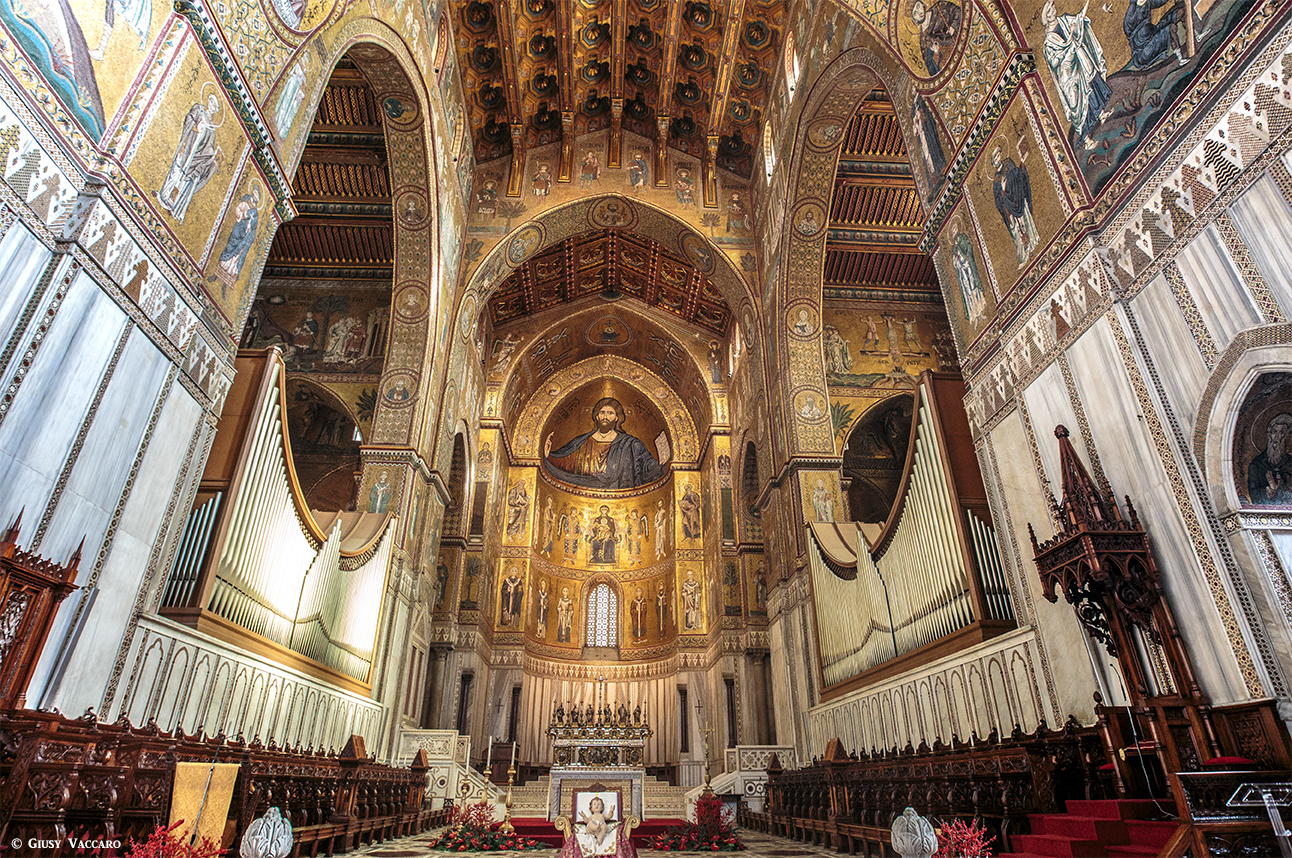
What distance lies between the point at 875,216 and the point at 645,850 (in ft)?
49.6

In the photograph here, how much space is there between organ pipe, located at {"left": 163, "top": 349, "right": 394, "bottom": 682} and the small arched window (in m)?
14.4

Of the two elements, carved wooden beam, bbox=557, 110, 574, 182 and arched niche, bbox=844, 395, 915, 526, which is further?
carved wooden beam, bbox=557, 110, 574, 182

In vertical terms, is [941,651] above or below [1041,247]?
below

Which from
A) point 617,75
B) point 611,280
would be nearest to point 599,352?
point 611,280

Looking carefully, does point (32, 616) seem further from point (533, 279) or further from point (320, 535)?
point (533, 279)

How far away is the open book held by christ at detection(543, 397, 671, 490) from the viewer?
2778cm

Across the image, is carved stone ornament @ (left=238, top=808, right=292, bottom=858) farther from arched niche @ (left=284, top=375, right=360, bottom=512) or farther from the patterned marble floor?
arched niche @ (left=284, top=375, right=360, bottom=512)

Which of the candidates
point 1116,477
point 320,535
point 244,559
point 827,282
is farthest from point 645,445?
point 1116,477

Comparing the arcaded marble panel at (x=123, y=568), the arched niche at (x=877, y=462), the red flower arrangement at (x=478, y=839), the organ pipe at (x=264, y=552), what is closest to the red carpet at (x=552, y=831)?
the red flower arrangement at (x=478, y=839)

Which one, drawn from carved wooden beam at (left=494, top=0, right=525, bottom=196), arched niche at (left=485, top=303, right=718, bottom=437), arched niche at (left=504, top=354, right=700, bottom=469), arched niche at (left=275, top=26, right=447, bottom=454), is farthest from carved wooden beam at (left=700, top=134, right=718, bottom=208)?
arched niche at (left=504, top=354, right=700, bottom=469)

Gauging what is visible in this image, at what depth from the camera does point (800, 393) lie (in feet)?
49.2

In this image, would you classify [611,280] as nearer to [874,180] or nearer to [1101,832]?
[874,180]

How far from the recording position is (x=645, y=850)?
29.3 ft

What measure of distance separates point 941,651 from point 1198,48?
6608 millimetres
